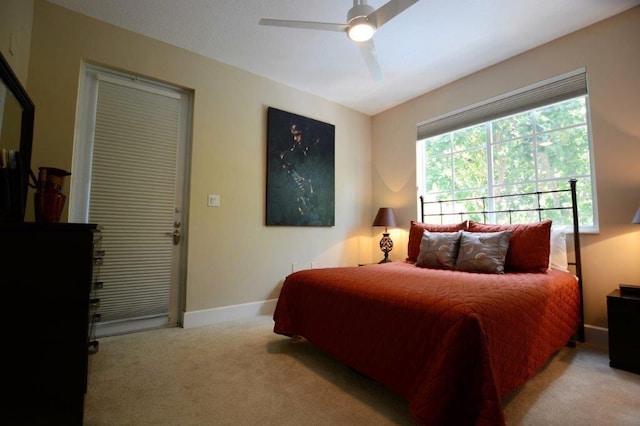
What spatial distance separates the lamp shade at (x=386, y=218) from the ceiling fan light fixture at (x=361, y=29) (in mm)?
2250

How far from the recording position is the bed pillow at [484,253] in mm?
2307

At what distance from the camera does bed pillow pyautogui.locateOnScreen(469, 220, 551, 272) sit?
2.28 meters

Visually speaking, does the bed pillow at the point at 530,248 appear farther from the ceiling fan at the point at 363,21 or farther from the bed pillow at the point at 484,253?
the ceiling fan at the point at 363,21

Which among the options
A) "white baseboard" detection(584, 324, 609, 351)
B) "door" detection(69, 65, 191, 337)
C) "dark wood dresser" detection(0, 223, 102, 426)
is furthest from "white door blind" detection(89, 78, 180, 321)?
"white baseboard" detection(584, 324, 609, 351)

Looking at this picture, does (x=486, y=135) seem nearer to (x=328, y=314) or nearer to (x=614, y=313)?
(x=614, y=313)

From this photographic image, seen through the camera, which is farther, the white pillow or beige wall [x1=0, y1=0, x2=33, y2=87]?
the white pillow

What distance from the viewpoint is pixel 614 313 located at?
1.89m

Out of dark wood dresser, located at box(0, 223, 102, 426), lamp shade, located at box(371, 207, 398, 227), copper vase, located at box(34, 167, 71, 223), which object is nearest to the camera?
dark wood dresser, located at box(0, 223, 102, 426)

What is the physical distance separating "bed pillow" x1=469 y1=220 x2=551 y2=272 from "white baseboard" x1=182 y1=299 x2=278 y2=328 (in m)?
2.39

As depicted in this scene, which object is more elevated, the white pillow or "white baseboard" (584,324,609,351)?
the white pillow

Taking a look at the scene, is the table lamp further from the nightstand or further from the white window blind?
the nightstand

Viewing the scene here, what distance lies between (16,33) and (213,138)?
4.77 ft

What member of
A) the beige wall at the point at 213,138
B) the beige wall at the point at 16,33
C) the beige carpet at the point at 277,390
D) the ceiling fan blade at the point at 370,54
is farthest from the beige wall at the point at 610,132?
the beige wall at the point at 16,33

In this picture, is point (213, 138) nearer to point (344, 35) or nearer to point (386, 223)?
point (344, 35)
